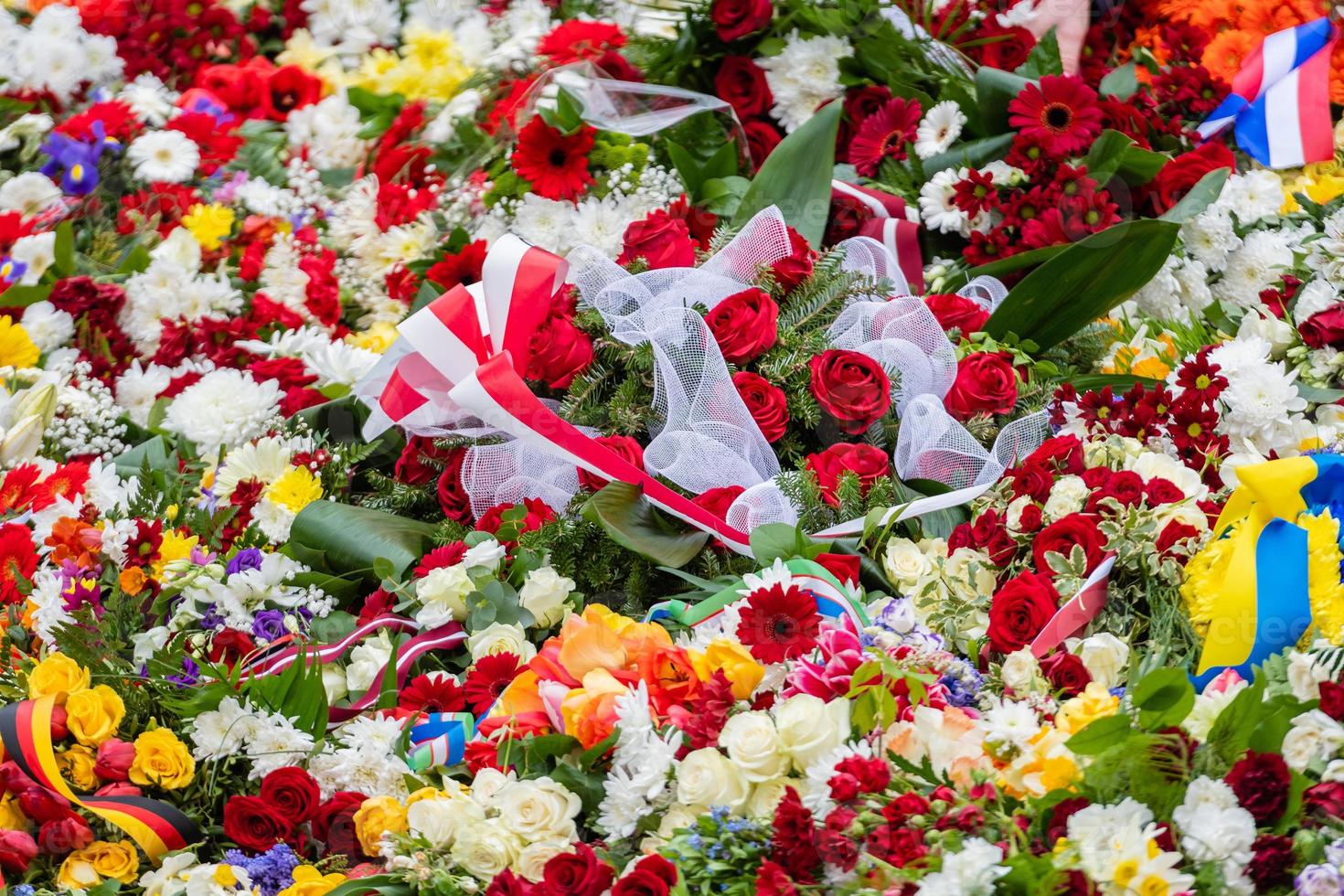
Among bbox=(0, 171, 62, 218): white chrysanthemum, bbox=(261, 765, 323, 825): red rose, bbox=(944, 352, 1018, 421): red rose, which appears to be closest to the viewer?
bbox=(261, 765, 323, 825): red rose

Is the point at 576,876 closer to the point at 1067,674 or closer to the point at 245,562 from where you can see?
the point at 1067,674

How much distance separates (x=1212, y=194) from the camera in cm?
212

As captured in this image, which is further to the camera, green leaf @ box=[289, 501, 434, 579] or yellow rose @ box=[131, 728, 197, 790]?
green leaf @ box=[289, 501, 434, 579]

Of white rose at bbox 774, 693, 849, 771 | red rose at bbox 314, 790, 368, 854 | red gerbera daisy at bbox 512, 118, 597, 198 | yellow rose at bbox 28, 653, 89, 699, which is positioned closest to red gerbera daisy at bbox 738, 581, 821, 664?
white rose at bbox 774, 693, 849, 771

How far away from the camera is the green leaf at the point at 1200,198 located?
6.89 ft

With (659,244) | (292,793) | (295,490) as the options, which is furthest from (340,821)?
(659,244)

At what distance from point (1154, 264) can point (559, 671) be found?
1079mm

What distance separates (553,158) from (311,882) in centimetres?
137

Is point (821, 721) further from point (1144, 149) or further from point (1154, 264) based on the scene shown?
point (1144, 149)

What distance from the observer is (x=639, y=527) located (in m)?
1.69

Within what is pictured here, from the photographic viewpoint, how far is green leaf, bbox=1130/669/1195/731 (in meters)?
1.14

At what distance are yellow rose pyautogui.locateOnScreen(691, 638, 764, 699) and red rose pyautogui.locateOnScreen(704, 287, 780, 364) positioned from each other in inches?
19.4

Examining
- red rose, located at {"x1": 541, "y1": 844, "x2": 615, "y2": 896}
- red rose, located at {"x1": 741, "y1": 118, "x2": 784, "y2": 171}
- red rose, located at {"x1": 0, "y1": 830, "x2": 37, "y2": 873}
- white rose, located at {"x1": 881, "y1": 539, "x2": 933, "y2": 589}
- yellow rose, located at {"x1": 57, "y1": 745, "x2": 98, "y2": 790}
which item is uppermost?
red rose, located at {"x1": 741, "y1": 118, "x2": 784, "y2": 171}

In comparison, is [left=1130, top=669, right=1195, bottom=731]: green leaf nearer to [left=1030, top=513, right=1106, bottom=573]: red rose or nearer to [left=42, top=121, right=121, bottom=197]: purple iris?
[left=1030, top=513, right=1106, bottom=573]: red rose
